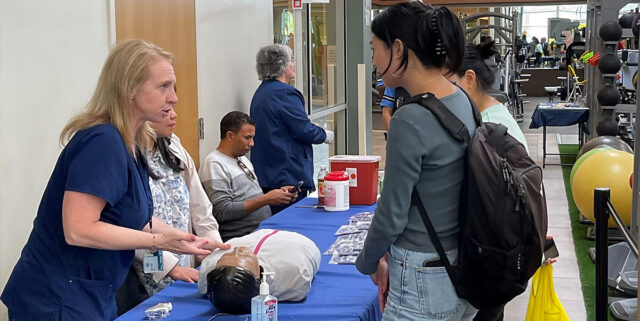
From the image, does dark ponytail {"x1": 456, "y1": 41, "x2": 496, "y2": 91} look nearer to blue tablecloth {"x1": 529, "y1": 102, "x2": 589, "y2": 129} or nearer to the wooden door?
the wooden door

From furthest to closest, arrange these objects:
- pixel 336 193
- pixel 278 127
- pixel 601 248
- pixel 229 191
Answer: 1. pixel 278 127
2. pixel 229 191
3. pixel 336 193
4. pixel 601 248

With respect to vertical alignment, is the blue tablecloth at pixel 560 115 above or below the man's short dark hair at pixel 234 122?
below

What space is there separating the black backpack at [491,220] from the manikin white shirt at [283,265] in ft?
2.00

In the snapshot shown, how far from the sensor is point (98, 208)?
196 centimetres

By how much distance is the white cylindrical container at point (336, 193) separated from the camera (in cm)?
375

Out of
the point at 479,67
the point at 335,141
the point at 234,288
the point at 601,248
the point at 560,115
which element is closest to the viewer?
the point at 234,288

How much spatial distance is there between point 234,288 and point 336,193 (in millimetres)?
1717

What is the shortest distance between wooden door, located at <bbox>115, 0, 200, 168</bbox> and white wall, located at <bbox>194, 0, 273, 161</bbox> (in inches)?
4.3

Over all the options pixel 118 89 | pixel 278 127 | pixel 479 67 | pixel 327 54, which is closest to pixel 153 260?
pixel 118 89

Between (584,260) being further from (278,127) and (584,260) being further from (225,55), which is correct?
(225,55)

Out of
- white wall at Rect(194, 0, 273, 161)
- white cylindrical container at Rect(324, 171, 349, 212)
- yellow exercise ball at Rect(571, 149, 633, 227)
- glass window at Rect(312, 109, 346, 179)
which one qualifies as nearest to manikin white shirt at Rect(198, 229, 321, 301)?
white cylindrical container at Rect(324, 171, 349, 212)

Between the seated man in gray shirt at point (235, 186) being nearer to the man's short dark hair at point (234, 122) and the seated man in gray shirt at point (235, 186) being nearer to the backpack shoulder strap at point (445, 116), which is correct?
the man's short dark hair at point (234, 122)

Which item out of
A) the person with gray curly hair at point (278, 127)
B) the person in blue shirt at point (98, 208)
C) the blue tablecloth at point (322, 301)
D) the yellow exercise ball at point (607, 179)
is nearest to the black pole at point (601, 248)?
the blue tablecloth at point (322, 301)

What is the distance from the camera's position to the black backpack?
1725mm
